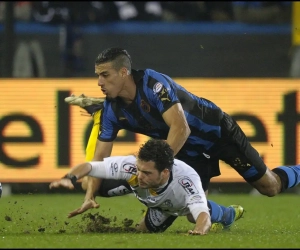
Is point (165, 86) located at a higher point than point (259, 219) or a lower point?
higher

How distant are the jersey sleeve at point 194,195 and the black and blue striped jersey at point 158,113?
721 millimetres

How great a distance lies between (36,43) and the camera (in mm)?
15000

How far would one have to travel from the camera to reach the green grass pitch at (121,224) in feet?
24.2

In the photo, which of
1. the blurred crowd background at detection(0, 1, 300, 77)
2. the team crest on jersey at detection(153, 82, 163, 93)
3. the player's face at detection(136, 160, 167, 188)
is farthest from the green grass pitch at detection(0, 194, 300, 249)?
the blurred crowd background at detection(0, 1, 300, 77)

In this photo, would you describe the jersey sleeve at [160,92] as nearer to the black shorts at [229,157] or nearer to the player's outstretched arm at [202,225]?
the black shorts at [229,157]

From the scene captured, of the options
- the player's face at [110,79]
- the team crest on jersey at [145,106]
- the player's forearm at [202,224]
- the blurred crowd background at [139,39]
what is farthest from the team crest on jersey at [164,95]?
the blurred crowd background at [139,39]

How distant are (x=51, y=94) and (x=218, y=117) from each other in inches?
196

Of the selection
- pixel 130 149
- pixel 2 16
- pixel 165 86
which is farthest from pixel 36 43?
pixel 165 86

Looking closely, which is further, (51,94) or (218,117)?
(51,94)

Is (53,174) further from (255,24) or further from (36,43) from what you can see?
(255,24)

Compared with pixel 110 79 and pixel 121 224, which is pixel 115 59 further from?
pixel 121 224

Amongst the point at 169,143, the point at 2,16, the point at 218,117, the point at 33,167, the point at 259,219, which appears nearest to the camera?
the point at 169,143

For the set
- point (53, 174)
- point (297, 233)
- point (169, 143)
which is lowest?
point (53, 174)

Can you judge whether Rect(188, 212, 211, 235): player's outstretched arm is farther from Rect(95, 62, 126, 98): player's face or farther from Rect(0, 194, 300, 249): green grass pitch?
Rect(95, 62, 126, 98): player's face
